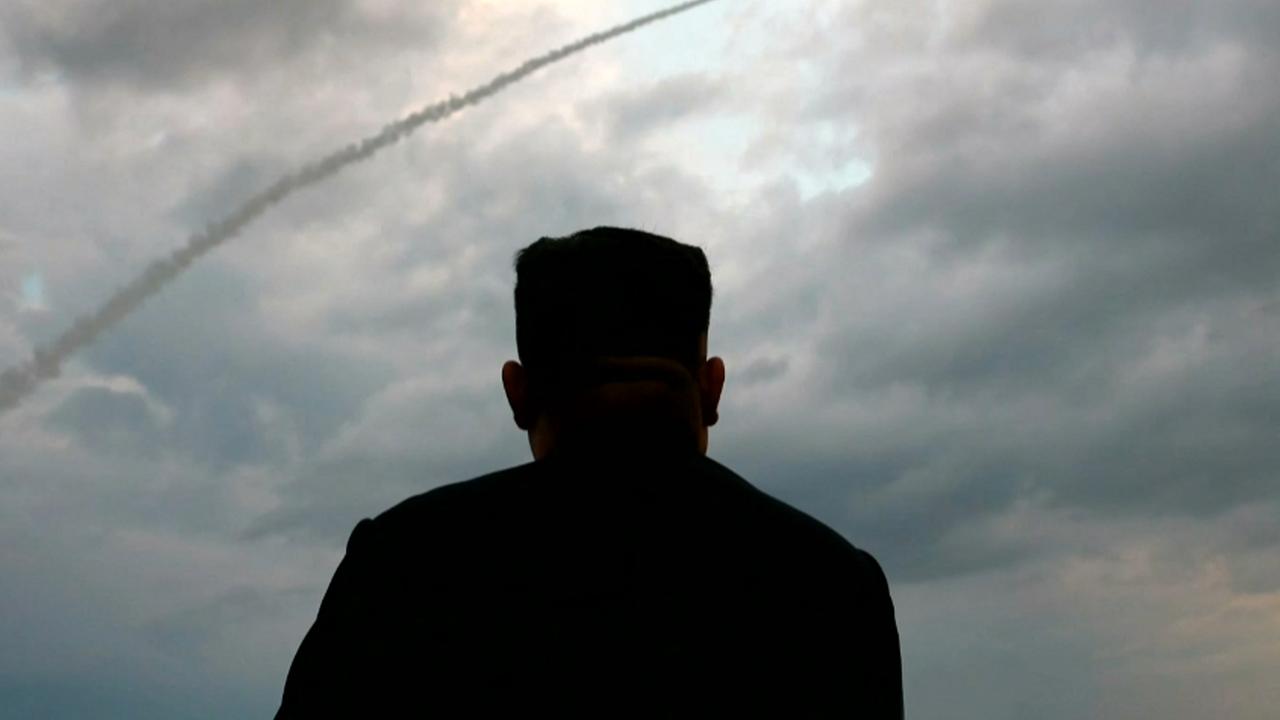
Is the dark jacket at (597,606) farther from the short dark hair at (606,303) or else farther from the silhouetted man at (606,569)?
the short dark hair at (606,303)

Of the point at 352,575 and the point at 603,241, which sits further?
the point at 603,241

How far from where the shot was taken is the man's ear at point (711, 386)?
30.3 feet

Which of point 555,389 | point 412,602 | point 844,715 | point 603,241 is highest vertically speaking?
point 603,241

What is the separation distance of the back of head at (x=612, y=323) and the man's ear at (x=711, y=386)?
6.9 inches

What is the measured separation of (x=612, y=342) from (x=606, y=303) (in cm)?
24

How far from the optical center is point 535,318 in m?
8.99

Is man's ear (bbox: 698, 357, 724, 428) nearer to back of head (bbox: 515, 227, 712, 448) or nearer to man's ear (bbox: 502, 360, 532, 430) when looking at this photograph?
back of head (bbox: 515, 227, 712, 448)

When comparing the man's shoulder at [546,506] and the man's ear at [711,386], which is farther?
the man's ear at [711,386]

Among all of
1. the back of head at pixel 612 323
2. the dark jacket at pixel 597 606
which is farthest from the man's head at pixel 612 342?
the dark jacket at pixel 597 606

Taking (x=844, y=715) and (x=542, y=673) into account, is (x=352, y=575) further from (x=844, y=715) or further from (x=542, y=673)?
(x=844, y=715)

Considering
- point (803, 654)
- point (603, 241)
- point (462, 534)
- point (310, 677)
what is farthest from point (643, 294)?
point (310, 677)

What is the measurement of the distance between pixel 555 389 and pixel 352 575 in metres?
1.61

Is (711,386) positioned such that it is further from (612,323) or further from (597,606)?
(597,606)

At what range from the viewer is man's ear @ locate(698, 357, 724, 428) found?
364 inches
